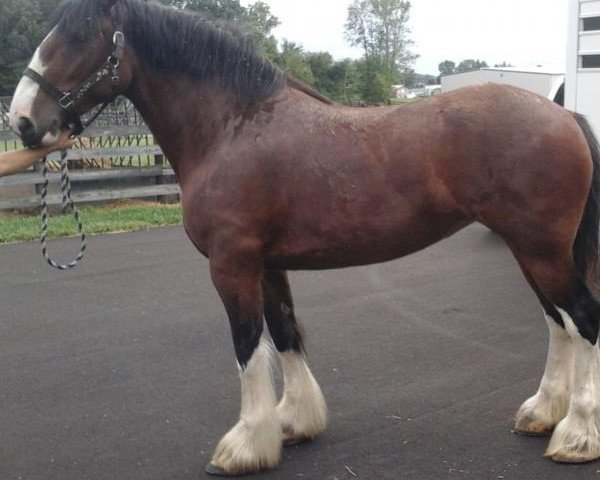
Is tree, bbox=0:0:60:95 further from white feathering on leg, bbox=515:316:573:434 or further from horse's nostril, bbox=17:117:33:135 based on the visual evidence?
white feathering on leg, bbox=515:316:573:434

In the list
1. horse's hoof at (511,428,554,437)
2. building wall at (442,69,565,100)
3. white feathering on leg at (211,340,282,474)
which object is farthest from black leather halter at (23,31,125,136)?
building wall at (442,69,565,100)

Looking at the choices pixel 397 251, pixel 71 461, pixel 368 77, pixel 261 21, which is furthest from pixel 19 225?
pixel 261 21

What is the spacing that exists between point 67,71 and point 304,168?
3.83 ft

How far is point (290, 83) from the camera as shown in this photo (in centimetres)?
366

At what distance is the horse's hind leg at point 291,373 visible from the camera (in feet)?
12.4

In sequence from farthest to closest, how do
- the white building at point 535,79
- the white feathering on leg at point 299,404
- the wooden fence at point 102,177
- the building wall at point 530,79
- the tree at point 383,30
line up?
the tree at point 383,30 < the wooden fence at point 102,177 < the building wall at point 530,79 < the white building at point 535,79 < the white feathering on leg at point 299,404

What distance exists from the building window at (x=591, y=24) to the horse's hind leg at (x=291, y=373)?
414 centimetres

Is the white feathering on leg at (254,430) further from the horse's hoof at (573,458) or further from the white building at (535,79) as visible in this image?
the white building at (535,79)

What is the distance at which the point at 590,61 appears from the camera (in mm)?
6363

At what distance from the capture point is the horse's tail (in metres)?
3.46

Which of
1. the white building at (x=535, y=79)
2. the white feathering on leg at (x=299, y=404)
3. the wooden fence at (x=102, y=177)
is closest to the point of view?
the white feathering on leg at (x=299, y=404)

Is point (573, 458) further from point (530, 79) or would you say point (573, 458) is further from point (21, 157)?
point (530, 79)

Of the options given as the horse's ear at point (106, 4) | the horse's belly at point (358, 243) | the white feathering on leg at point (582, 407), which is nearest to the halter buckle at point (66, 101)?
the horse's ear at point (106, 4)

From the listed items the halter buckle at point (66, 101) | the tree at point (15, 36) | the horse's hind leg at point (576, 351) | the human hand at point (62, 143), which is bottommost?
the horse's hind leg at point (576, 351)
